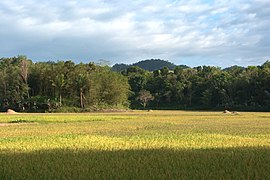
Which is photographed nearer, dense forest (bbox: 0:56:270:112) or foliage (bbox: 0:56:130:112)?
foliage (bbox: 0:56:130:112)

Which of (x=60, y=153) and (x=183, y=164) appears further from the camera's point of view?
(x=60, y=153)

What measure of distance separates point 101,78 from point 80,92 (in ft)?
17.6

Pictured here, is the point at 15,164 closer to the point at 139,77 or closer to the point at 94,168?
the point at 94,168

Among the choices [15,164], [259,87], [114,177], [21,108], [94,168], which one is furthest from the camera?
[259,87]

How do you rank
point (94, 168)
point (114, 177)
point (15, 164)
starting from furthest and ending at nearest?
point (15, 164)
point (94, 168)
point (114, 177)

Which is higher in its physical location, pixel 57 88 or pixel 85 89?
pixel 57 88

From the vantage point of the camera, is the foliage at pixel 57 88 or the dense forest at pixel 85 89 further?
the dense forest at pixel 85 89

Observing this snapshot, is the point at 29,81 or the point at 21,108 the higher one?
the point at 29,81

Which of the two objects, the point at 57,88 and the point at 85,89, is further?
the point at 85,89

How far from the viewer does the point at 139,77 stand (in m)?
118

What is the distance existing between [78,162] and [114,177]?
238 cm

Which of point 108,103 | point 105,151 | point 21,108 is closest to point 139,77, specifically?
point 108,103

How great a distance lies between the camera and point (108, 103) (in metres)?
77.3

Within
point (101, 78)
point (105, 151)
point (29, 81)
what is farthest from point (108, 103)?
point (105, 151)
